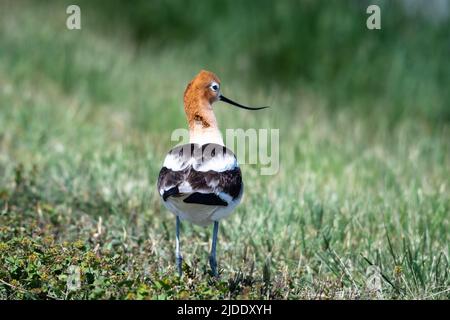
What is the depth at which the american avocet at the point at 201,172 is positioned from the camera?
3.54 metres

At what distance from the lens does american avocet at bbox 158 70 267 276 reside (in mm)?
3543

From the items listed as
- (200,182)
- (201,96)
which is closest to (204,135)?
(201,96)

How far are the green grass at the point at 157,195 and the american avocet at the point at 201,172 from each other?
35 cm

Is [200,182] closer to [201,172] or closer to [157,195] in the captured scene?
[201,172]

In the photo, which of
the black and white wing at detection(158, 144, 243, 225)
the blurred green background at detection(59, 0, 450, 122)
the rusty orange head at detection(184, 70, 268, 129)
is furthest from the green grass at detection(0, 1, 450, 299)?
the rusty orange head at detection(184, 70, 268, 129)

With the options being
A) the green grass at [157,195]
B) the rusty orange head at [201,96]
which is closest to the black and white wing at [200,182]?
the rusty orange head at [201,96]

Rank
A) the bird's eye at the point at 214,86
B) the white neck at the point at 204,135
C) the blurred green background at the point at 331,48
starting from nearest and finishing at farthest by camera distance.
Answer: the white neck at the point at 204,135 < the bird's eye at the point at 214,86 < the blurred green background at the point at 331,48

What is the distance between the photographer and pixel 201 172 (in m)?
3.58

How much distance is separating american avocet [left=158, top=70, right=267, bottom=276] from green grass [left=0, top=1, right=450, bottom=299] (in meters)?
0.35

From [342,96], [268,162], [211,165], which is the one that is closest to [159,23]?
[342,96]

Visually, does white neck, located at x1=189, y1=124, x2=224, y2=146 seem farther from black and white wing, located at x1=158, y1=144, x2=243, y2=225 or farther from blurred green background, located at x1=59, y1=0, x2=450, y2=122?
blurred green background, located at x1=59, y1=0, x2=450, y2=122

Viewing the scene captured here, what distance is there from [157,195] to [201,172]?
2059 mm

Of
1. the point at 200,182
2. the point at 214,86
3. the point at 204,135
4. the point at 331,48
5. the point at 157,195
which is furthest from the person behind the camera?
the point at 331,48

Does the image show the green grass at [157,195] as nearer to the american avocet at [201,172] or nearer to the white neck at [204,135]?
the american avocet at [201,172]
